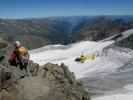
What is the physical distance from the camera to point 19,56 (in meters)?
24.8

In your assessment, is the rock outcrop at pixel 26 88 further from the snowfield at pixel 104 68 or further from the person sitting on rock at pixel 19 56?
the snowfield at pixel 104 68

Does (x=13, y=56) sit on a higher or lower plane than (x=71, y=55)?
higher

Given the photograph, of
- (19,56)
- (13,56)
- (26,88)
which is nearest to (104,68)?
(13,56)

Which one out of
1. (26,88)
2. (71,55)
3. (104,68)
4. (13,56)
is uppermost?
(13,56)

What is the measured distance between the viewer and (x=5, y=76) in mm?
24203

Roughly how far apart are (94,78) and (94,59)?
18.1 metres

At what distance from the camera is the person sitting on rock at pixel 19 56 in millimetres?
24734

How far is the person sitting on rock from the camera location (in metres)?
24.7

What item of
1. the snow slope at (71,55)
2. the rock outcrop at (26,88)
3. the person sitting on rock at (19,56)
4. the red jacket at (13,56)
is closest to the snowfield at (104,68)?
the snow slope at (71,55)

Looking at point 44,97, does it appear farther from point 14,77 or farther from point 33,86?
point 14,77

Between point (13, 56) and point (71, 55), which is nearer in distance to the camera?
point (13, 56)

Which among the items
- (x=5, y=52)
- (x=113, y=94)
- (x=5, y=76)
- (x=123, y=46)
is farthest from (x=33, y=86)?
(x=123, y=46)

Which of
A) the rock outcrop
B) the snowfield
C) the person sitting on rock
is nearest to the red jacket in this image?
the person sitting on rock

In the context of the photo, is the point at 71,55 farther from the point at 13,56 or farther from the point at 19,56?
the point at 19,56
